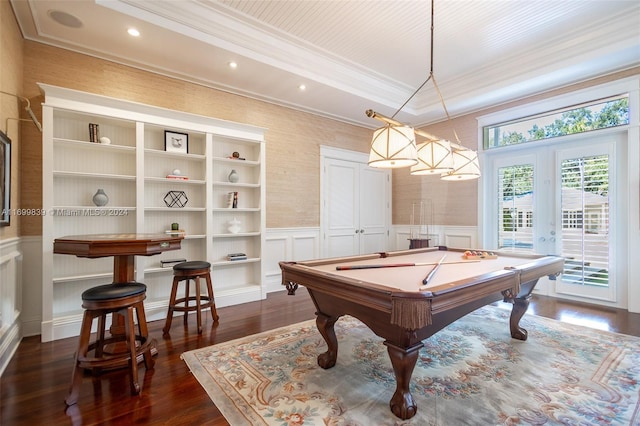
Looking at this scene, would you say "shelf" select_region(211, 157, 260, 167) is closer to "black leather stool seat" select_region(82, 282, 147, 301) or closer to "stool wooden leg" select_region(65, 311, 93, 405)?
"black leather stool seat" select_region(82, 282, 147, 301)

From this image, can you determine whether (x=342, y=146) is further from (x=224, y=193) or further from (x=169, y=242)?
(x=169, y=242)

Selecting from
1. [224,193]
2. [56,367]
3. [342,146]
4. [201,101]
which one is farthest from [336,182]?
[56,367]

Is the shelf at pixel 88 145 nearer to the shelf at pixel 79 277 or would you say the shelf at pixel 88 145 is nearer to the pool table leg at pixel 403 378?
the shelf at pixel 79 277

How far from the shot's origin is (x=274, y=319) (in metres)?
3.50

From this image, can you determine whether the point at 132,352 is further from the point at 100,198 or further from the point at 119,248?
the point at 100,198

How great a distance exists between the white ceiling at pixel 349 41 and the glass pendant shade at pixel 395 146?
1.66 metres

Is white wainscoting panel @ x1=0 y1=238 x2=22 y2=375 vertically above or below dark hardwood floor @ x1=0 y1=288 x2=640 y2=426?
above

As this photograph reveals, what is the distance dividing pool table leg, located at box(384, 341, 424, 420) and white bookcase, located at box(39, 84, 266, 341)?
9.18 feet

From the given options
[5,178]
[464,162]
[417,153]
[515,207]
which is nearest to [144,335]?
[5,178]

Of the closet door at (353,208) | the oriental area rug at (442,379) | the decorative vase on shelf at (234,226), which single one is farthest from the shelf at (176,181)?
the closet door at (353,208)

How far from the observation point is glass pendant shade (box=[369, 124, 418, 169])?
2.30 m

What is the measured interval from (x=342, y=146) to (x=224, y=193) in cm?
247

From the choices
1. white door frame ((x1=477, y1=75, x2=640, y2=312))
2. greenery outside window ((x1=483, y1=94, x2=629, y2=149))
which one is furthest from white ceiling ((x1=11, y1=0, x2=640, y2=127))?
greenery outside window ((x1=483, y1=94, x2=629, y2=149))

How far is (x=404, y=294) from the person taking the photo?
154cm
